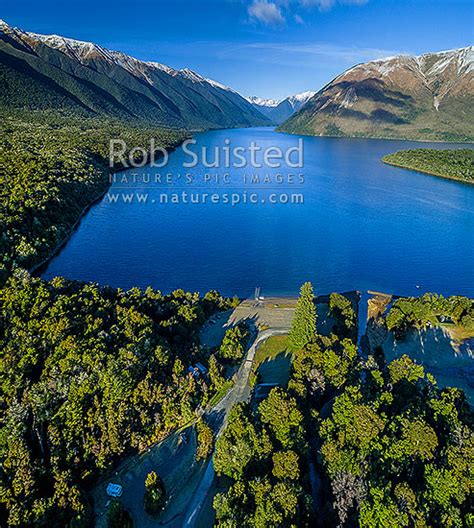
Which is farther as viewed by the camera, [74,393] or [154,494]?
[74,393]

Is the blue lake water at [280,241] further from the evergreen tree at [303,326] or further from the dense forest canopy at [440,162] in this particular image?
the evergreen tree at [303,326]

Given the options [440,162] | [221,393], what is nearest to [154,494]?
[221,393]

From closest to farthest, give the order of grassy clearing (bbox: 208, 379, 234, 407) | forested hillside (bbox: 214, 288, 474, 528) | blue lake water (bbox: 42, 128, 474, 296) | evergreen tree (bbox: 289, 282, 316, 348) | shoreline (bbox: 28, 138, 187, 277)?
forested hillside (bbox: 214, 288, 474, 528), grassy clearing (bbox: 208, 379, 234, 407), evergreen tree (bbox: 289, 282, 316, 348), shoreline (bbox: 28, 138, 187, 277), blue lake water (bbox: 42, 128, 474, 296)

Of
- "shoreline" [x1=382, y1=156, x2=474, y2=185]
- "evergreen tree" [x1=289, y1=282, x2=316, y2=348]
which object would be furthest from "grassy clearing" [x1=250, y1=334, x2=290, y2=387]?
"shoreline" [x1=382, y1=156, x2=474, y2=185]

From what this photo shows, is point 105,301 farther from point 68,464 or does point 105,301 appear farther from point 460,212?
point 460,212

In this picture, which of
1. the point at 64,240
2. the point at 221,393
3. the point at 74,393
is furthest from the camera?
the point at 64,240

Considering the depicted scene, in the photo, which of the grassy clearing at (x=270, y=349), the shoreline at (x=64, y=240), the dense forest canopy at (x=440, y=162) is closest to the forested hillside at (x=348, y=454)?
the grassy clearing at (x=270, y=349)

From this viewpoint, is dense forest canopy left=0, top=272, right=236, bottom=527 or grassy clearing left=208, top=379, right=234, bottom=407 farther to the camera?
grassy clearing left=208, top=379, right=234, bottom=407

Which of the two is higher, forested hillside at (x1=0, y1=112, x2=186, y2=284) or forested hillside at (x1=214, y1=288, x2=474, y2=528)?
forested hillside at (x1=0, y1=112, x2=186, y2=284)

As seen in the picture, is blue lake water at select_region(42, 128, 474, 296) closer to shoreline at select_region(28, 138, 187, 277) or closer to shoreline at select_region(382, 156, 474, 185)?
shoreline at select_region(28, 138, 187, 277)

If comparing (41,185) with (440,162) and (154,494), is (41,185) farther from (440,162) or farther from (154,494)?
(440,162)
